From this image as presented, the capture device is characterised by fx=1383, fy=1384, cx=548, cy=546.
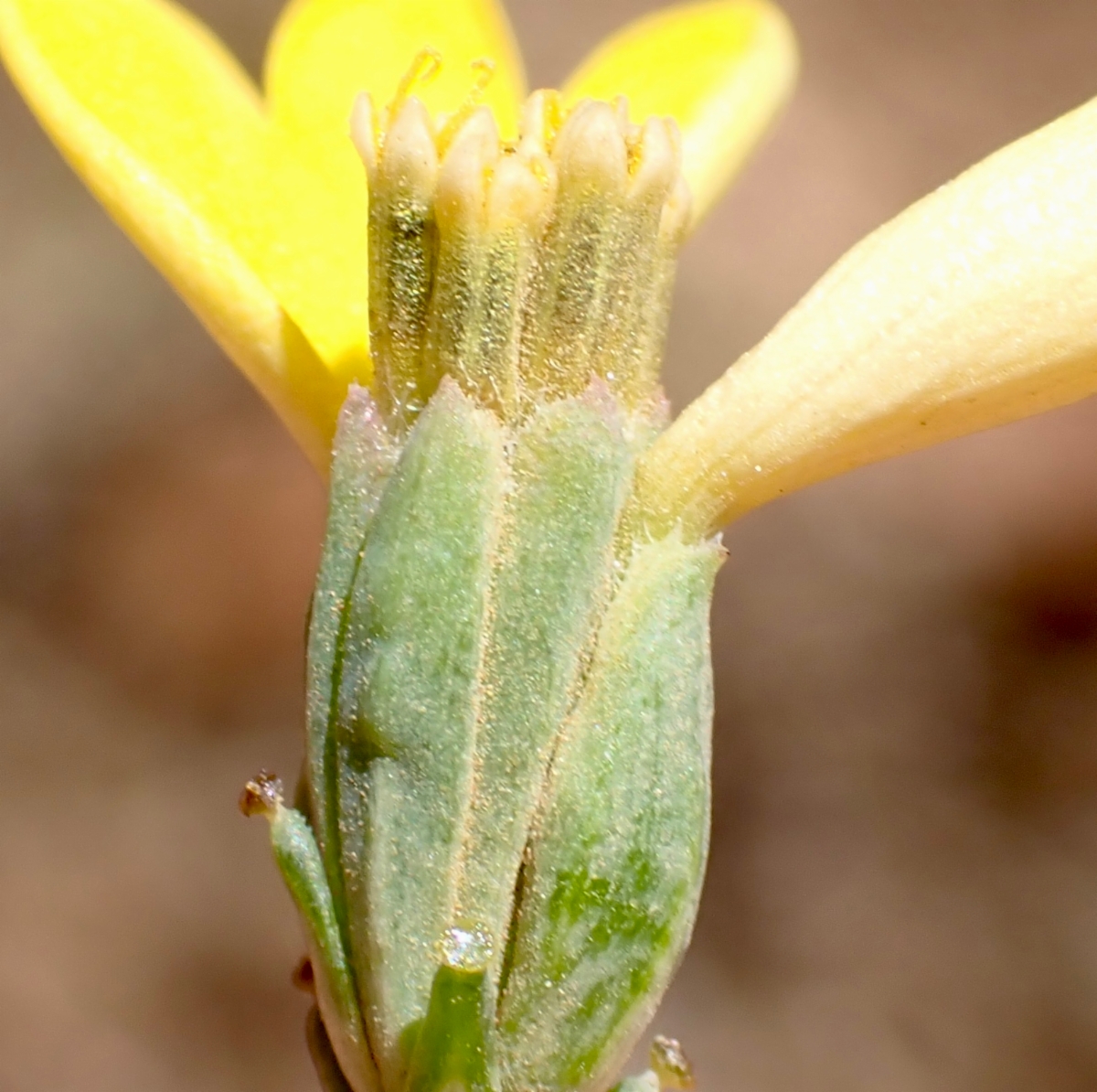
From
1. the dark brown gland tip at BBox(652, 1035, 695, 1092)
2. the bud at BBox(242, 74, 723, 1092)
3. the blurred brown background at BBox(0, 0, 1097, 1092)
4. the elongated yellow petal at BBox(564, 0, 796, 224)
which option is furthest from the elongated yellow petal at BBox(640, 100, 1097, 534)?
the blurred brown background at BBox(0, 0, 1097, 1092)

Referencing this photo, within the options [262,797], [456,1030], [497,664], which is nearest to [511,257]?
[497,664]

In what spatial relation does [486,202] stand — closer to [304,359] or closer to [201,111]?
[304,359]

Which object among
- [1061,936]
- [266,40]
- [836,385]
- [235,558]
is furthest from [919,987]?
[266,40]

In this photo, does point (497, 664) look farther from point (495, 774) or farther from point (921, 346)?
point (921, 346)

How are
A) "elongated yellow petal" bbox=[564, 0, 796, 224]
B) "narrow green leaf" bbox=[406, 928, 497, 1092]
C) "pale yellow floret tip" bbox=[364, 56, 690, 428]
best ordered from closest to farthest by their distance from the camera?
1. "narrow green leaf" bbox=[406, 928, 497, 1092]
2. "pale yellow floret tip" bbox=[364, 56, 690, 428]
3. "elongated yellow petal" bbox=[564, 0, 796, 224]

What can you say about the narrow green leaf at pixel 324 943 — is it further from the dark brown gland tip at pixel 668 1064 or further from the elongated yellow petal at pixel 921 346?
the elongated yellow petal at pixel 921 346

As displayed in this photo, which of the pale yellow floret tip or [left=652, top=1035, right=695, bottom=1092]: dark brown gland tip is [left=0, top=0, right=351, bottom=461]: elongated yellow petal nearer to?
the pale yellow floret tip

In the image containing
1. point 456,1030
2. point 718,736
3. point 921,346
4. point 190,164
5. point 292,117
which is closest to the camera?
point 456,1030

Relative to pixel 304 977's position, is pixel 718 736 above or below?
above
